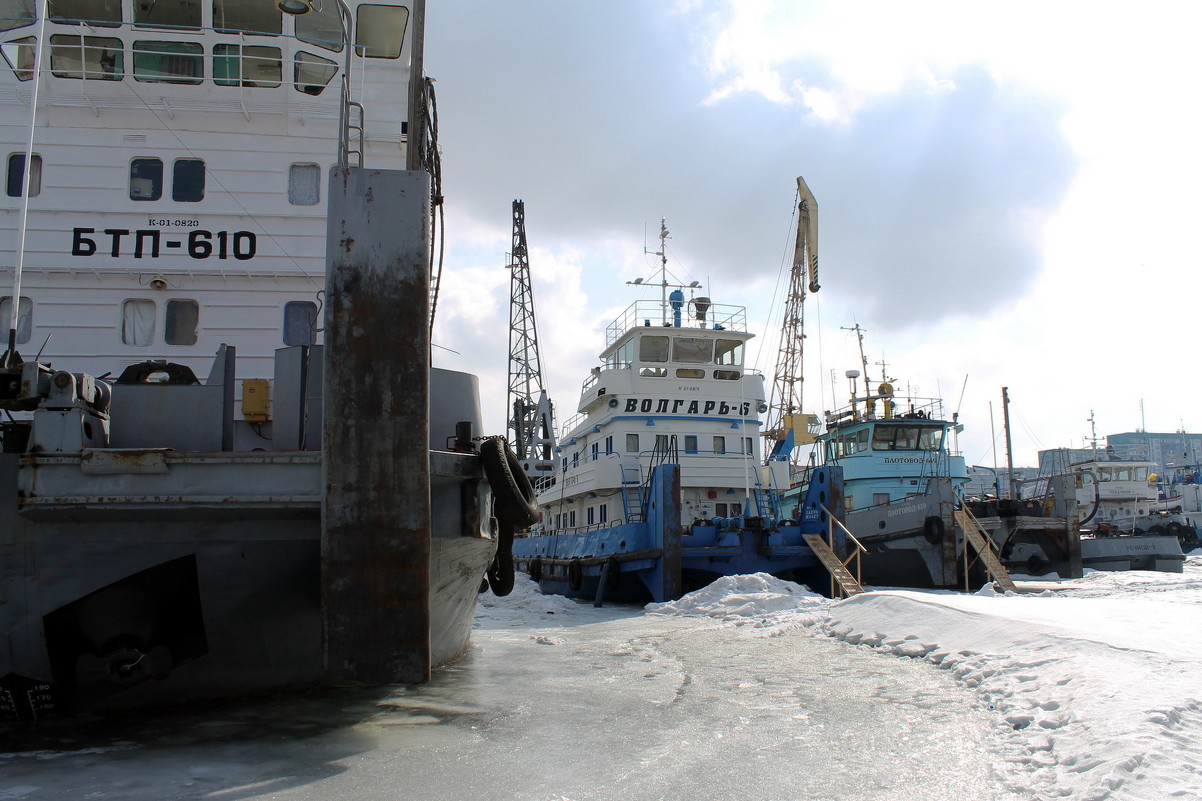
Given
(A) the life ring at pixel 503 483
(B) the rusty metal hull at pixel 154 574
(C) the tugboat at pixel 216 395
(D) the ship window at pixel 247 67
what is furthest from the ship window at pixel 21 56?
(A) the life ring at pixel 503 483

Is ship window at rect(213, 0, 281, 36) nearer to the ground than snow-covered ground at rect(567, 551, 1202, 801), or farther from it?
farther from it

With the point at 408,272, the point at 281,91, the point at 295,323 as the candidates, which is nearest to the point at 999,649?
the point at 408,272

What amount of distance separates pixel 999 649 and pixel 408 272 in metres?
5.19

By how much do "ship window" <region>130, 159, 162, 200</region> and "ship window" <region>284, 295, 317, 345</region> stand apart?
4.99ft

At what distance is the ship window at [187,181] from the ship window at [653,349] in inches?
514

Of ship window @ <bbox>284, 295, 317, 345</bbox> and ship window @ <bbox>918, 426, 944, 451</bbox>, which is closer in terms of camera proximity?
ship window @ <bbox>284, 295, 317, 345</bbox>

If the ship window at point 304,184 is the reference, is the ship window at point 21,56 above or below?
above

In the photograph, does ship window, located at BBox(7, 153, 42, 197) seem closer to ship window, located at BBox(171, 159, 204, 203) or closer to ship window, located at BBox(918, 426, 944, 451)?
ship window, located at BBox(171, 159, 204, 203)

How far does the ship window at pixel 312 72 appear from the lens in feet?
26.6

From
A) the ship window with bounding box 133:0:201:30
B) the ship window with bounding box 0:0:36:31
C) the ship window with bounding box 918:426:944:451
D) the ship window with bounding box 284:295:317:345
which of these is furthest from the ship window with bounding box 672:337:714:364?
the ship window with bounding box 0:0:36:31

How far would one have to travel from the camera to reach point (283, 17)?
8211mm

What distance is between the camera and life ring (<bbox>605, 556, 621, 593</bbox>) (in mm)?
16594

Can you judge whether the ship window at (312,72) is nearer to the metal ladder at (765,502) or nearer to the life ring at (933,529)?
the metal ladder at (765,502)

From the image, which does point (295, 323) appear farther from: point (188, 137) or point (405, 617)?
point (405, 617)
